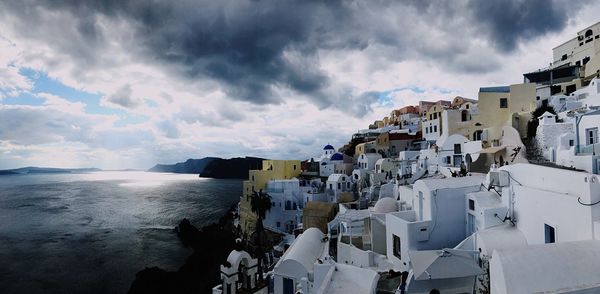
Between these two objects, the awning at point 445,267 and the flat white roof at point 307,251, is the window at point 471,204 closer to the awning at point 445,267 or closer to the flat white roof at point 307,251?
the awning at point 445,267

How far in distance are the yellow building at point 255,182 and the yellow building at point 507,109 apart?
23.5m

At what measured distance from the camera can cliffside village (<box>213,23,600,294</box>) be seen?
746 centimetres

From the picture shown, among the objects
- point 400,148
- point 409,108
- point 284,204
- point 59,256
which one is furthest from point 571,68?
point 59,256

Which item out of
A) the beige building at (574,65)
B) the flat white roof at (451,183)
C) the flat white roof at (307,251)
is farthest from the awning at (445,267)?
the beige building at (574,65)

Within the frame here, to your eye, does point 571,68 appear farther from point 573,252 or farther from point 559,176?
point 573,252

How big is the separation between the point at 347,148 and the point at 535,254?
4951cm

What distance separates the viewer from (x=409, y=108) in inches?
2470

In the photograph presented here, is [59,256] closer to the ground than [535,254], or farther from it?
closer to the ground

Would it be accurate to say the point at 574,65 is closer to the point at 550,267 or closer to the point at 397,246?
the point at 397,246

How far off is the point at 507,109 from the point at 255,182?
2721 centimetres

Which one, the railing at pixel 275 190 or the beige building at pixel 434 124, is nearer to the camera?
the beige building at pixel 434 124

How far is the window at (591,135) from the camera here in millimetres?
14109

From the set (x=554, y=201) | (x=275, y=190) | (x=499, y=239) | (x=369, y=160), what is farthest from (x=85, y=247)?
(x=554, y=201)

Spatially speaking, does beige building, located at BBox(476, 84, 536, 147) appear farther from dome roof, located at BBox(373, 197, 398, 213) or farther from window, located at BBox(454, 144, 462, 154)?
dome roof, located at BBox(373, 197, 398, 213)
